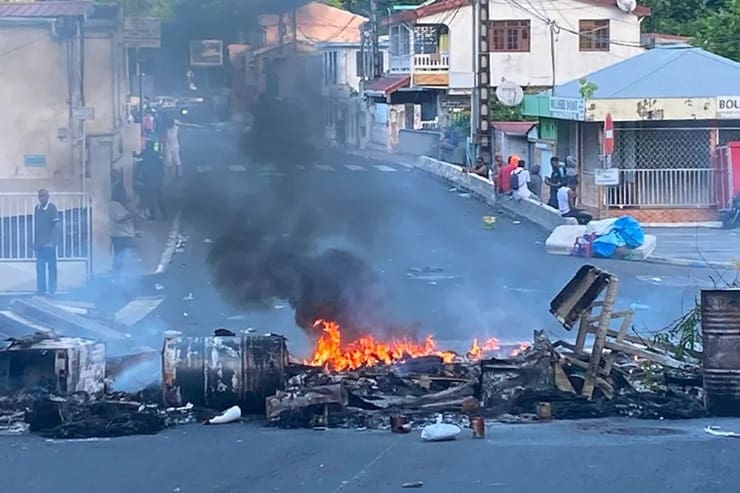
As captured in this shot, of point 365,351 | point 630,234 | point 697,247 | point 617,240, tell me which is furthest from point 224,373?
point 697,247

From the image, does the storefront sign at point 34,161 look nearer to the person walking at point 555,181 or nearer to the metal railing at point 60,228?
the metal railing at point 60,228

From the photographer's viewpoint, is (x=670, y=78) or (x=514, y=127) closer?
(x=670, y=78)

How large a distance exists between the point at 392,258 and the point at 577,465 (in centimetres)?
1550

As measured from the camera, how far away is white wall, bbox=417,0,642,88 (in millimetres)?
54719

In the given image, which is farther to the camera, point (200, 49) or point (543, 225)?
point (543, 225)

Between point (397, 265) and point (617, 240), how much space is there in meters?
4.22

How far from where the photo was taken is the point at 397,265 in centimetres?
2409

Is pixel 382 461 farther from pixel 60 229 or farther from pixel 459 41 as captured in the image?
pixel 459 41

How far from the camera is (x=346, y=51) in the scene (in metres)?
26.2

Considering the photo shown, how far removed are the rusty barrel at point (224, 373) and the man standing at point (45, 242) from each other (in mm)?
8632

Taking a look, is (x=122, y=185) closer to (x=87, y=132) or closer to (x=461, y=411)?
(x=87, y=132)

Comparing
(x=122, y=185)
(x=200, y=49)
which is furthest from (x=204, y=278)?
(x=122, y=185)

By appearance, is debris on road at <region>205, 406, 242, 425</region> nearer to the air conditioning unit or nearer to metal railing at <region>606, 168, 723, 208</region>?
the air conditioning unit

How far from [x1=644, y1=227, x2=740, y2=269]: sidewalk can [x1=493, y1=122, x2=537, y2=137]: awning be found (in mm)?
10337
